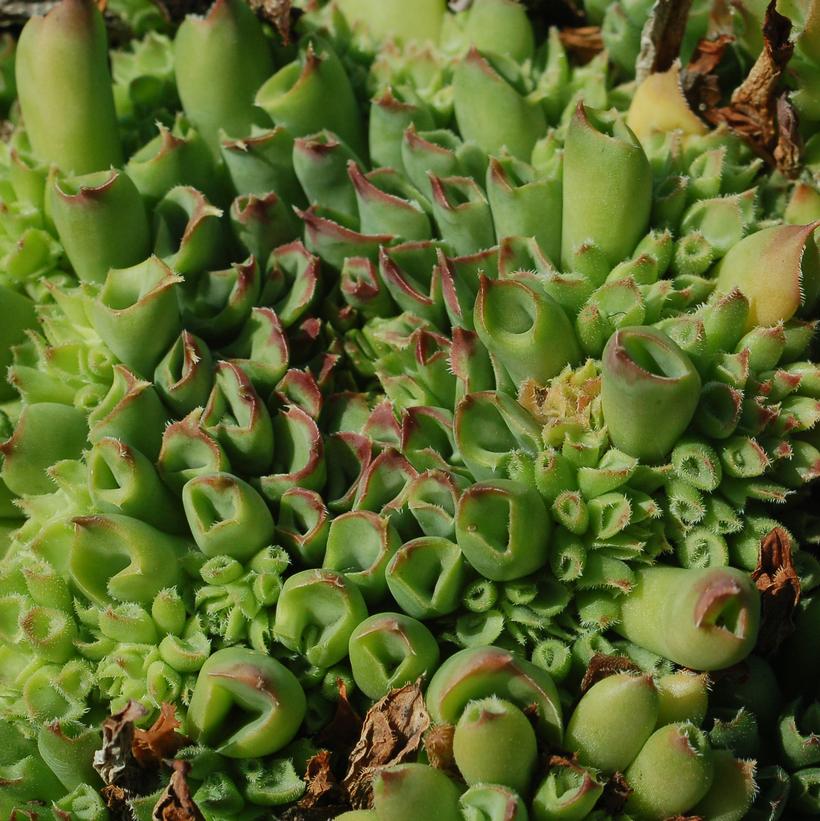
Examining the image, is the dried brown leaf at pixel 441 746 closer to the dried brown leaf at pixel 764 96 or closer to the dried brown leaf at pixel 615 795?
the dried brown leaf at pixel 615 795

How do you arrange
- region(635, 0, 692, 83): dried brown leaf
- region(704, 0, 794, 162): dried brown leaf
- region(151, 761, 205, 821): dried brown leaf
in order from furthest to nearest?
region(635, 0, 692, 83): dried brown leaf → region(704, 0, 794, 162): dried brown leaf → region(151, 761, 205, 821): dried brown leaf

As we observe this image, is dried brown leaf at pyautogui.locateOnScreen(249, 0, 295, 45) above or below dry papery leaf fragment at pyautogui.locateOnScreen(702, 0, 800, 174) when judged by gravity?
above

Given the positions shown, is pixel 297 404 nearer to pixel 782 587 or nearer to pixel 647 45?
pixel 782 587

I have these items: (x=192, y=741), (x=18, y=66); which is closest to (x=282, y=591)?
(x=192, y=741)

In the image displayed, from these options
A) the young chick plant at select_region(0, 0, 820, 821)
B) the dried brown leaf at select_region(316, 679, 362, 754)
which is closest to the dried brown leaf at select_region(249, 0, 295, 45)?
the young chick plant at select_region(0, 0, 820, 821)

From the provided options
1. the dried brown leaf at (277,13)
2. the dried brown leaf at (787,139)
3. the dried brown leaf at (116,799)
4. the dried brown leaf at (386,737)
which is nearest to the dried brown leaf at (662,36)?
the dried brown leaf at (787,139)

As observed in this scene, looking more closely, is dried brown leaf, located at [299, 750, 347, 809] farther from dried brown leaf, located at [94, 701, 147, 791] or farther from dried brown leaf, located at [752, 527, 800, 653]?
dried brown leaf, located at [752, 527, 800, 653]
